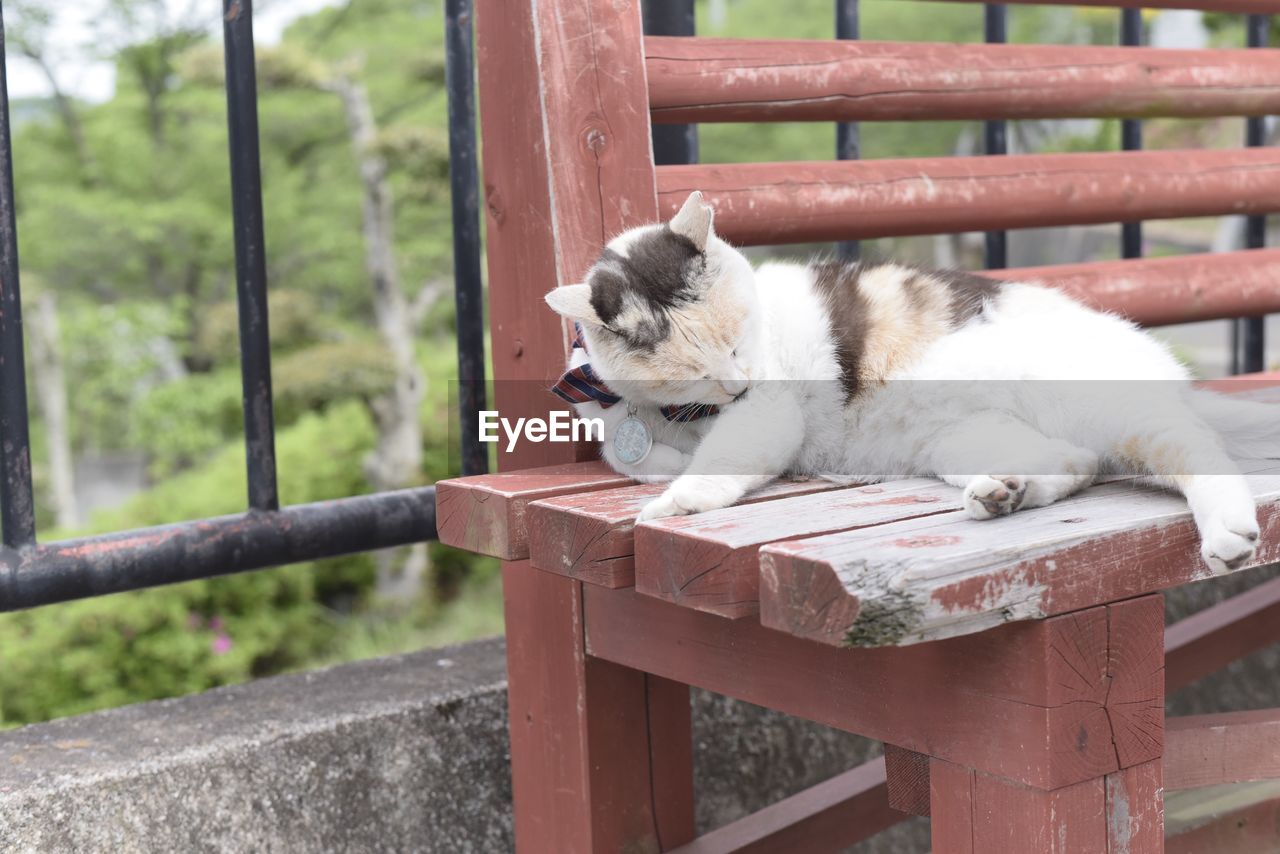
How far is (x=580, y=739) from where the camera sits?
65.6 inches

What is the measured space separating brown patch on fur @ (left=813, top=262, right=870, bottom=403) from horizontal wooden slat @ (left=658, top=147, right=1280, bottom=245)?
156 millimetres

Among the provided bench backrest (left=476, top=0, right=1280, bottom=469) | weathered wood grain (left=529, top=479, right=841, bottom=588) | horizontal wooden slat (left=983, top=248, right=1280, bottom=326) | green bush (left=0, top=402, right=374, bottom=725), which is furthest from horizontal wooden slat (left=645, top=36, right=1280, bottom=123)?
green bush (left=0, top=402, right=374, bottom=725)

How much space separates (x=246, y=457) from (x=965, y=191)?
1.31 meters

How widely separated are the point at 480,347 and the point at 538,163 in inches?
18.4

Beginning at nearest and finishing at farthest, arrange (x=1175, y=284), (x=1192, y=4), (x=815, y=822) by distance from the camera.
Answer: (x=815, y=822)
(x=1175, y=284)
(x=1192, y=4)

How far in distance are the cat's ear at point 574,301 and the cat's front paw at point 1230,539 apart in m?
0.78

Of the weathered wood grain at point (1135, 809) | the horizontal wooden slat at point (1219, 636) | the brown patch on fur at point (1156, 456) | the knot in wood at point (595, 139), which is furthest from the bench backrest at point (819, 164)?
the weathered wood grain at point (1135, 809)

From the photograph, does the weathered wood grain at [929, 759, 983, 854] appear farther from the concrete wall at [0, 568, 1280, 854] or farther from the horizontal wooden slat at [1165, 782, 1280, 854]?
the concrete wall at [0, 568, 1280, 854]

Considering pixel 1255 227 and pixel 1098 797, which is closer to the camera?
pixel 1098 797

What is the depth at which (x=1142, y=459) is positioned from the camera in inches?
55.6

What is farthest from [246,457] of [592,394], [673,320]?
[673,320]

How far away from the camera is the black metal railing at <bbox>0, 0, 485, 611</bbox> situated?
167 cm

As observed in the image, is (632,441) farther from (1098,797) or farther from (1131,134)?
(1131,134)

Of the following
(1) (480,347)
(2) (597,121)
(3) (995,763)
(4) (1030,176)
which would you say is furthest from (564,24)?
(3) (995,763)
